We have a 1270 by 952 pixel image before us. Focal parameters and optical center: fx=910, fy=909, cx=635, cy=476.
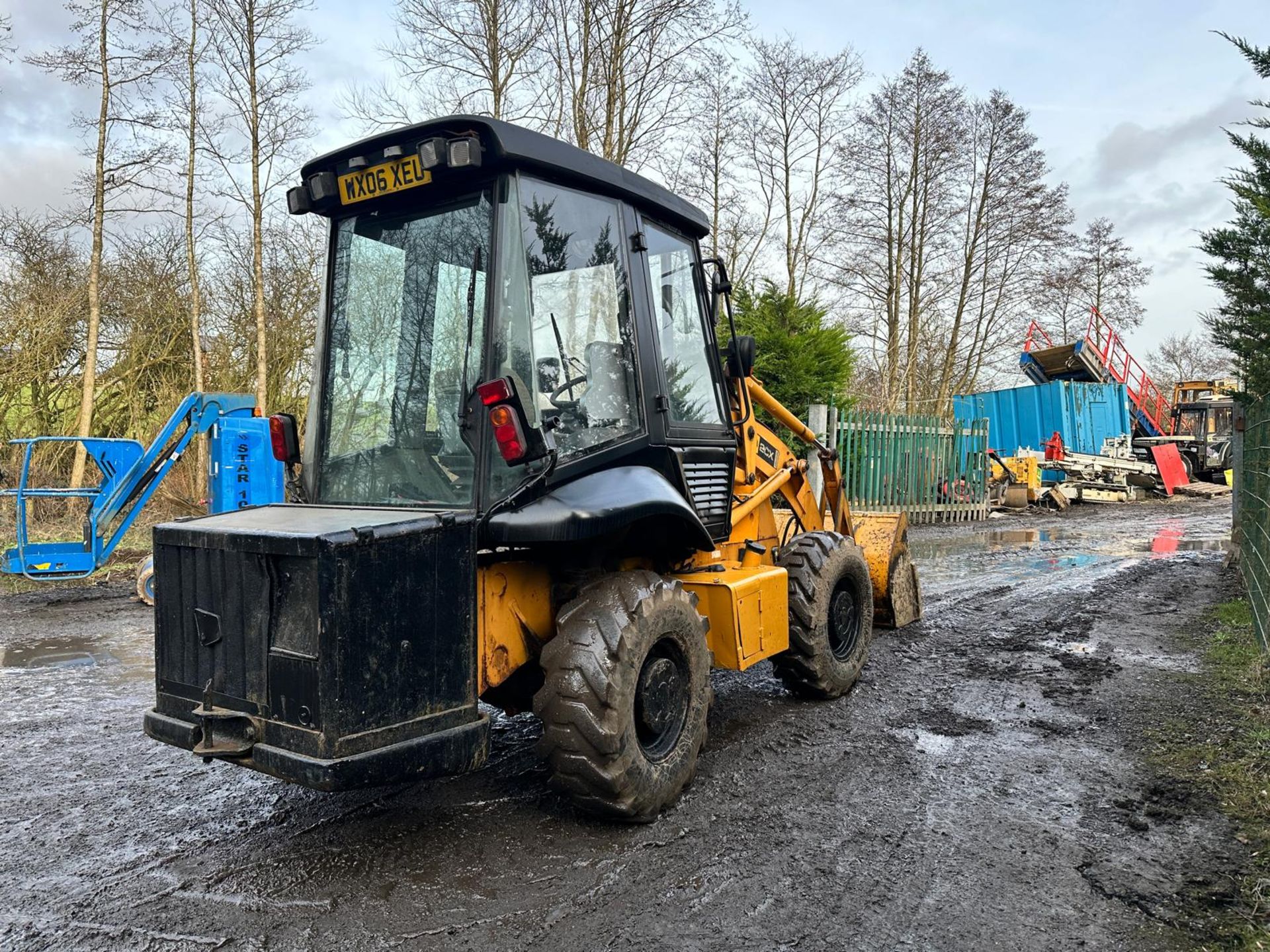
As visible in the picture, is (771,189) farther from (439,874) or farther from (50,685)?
(439,874)

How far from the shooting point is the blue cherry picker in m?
9.30

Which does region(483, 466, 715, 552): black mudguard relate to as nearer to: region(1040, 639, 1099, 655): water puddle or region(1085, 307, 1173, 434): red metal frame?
region(1040, 639, 1099, 655): water puddle

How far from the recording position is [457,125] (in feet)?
11.3

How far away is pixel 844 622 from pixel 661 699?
2227 mm

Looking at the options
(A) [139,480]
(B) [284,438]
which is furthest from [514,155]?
(A) [139,480]

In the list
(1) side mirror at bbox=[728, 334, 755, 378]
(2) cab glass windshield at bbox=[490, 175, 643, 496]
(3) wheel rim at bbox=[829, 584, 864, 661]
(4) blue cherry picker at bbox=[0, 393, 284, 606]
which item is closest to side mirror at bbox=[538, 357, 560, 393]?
(2) cab glass windshield at bbox=[490, 175, 643, 496]

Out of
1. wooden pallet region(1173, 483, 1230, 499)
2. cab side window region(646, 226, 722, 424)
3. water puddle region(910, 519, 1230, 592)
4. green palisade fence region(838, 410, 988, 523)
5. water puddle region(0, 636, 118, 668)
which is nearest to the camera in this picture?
cab side window region(646, 226, 722, 424)

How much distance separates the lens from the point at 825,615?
5223 mm

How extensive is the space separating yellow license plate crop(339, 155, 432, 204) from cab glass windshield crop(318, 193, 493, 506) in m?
0.13

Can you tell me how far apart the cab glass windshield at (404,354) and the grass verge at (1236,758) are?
9.70ft

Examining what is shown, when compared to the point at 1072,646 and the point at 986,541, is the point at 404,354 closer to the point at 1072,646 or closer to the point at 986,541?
the point at 1072,646

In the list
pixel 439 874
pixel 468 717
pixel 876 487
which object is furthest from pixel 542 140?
pixel 876 487

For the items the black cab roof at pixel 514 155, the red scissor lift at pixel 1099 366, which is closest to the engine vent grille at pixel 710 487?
the black cab roof at pixel 514 155

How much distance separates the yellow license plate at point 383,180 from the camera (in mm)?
3588
